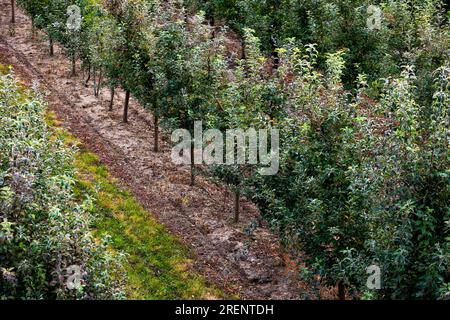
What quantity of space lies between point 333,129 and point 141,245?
9.73 m

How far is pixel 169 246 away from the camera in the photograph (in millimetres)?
22391

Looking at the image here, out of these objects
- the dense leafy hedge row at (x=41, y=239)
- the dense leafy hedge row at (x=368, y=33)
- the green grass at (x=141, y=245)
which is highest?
the dense leafy hedge row at (x=368, y=33)

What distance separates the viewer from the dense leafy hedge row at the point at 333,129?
1287 cm

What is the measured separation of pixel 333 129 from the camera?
658 inches

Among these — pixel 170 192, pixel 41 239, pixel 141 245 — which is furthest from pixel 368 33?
pixel 41 239

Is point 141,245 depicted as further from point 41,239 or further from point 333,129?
point 41,239

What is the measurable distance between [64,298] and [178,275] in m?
9.33

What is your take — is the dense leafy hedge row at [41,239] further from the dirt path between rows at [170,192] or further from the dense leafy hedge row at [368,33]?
the dense leafy hedge row at [368,33]

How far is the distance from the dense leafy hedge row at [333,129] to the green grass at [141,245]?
3.67 meters

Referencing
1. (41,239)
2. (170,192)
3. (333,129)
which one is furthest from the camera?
(170,192)

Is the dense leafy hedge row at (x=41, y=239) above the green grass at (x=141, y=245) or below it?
above

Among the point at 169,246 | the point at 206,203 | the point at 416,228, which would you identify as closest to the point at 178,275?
the point at 169,246

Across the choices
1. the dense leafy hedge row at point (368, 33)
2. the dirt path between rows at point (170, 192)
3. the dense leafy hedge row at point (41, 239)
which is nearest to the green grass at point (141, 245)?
the dirt path between rows at point (170, 192)

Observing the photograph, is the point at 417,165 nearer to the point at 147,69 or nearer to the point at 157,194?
the point at 157,194
